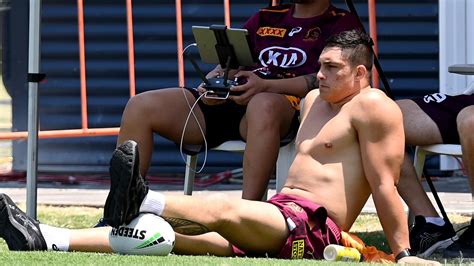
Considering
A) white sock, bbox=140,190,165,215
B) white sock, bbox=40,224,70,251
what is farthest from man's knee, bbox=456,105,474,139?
white sock, bbox=40,224,70,251

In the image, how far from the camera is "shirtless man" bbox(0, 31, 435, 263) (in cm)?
446

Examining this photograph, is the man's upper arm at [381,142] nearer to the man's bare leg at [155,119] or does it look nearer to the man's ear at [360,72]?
the man's ear at [360,72]

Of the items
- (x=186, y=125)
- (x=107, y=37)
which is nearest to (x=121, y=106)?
(x=107, y=37)

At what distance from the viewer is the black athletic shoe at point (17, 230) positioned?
178 inches

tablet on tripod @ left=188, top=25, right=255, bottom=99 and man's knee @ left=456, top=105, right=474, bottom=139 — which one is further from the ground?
tablet on tripod @ left=188, top=25, right=255, bottom=99

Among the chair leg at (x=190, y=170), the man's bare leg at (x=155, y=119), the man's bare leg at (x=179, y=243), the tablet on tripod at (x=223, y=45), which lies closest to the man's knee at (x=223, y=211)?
the man's bare leg at (x=179, y=243)

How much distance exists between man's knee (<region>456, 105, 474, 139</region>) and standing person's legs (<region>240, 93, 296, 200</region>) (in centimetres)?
73

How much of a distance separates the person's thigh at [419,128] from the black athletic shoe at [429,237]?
328 mm

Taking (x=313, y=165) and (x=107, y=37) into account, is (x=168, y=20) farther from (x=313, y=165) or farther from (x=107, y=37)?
(x=313, y=165)

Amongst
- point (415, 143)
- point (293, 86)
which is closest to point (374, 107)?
point (415, 143)

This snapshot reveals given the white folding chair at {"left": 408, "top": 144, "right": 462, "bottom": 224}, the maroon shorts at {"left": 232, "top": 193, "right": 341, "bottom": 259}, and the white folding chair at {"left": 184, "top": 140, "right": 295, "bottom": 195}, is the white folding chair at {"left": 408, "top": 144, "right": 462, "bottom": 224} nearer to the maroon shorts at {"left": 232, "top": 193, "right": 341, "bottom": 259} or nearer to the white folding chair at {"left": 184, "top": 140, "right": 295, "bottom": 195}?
the white folding chair at {"left": 184, "top": 140, "right": 295, "bottom": 195}

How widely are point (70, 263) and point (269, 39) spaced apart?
1.74m

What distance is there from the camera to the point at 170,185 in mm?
8109

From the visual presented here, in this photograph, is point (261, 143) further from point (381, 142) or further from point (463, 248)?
point (463, 248)
